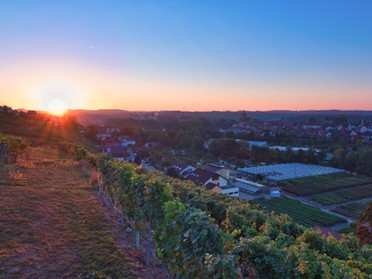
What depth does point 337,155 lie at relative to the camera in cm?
5503

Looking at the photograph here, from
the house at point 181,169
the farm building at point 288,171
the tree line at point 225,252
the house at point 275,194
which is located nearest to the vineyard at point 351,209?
the house at point 275,194

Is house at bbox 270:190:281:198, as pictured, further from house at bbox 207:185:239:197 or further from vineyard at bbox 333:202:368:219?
vineyard at bbox 333:202:368:219

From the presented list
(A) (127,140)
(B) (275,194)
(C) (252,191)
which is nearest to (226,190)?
(C) (252,191)

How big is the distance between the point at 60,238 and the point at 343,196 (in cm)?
3736

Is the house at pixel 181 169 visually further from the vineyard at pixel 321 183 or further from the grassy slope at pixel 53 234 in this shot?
the grassy slope at pixel 53 234

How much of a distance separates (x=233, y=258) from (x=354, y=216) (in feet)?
→ 98.8

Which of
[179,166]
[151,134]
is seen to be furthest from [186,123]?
[179,166]

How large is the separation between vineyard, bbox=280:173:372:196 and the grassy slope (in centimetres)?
3300

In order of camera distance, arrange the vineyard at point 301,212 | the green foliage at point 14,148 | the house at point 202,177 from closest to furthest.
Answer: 1. the green foliage at point 14,148
2. the vineyard at point 301,212
3. the house at point 202,177

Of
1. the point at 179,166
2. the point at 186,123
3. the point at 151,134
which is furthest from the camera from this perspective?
the point at 186,123

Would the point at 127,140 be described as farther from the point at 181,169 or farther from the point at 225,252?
the point at 225,252

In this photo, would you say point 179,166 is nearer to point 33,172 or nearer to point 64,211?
point 33,172

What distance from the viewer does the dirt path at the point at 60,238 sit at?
535 cm

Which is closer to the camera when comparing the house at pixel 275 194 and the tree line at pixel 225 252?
the tree line at pixel 225 252
